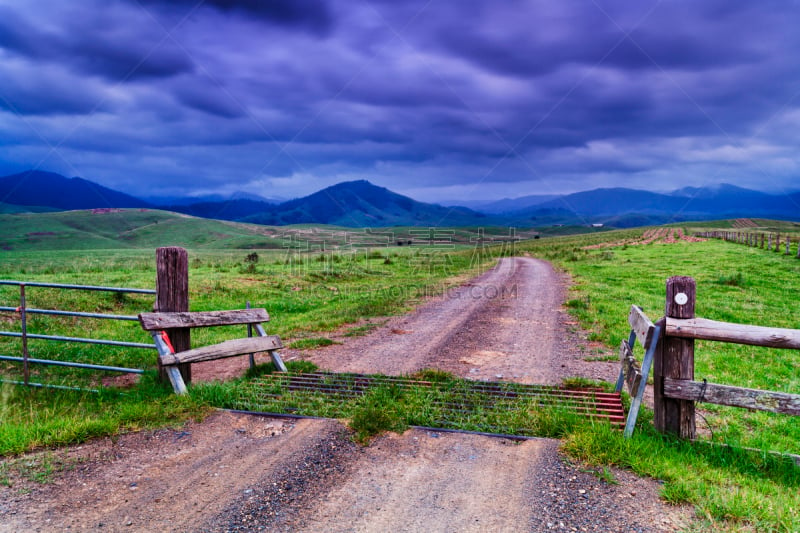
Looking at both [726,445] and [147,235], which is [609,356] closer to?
[726,445]

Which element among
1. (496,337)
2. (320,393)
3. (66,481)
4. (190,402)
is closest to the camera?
(66,481)

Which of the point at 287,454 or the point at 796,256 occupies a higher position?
the point at 796,256

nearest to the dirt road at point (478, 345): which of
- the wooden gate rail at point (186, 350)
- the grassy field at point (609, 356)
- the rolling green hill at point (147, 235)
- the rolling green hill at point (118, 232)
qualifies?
the grassy field at point (609, 356)

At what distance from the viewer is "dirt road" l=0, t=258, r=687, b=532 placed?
12.9 feet

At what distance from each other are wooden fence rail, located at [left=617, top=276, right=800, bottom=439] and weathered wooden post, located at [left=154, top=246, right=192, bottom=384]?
641cm

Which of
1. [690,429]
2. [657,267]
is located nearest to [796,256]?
[657,267]

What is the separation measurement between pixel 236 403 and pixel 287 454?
1.86 metres

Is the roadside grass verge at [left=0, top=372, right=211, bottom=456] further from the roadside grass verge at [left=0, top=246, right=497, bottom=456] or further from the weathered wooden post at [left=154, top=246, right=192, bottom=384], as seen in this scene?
the weathered wooden post at [left=154, top=246, right=192, bottom=384]

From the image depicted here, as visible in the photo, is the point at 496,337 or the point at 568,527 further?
the point at 496,337

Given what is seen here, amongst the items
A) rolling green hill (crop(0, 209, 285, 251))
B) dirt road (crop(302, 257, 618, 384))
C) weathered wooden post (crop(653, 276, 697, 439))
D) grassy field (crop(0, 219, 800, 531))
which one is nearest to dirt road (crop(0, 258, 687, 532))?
grassy field (crop(0, 219, 800, 531))

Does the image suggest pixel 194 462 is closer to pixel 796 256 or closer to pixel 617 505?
pixel 617 505

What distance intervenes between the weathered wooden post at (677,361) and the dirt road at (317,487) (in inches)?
46.9

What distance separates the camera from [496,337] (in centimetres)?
1155

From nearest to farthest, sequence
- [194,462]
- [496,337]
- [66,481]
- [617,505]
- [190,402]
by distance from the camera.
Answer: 1. [617,505]
2. [66,481]
3. [194,462]
4. [190,402]
5. [496,337]
